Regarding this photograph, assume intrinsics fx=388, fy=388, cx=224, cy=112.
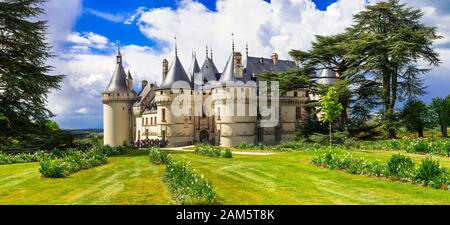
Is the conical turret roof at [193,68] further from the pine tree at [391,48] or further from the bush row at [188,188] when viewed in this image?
the bush row at [188,188]

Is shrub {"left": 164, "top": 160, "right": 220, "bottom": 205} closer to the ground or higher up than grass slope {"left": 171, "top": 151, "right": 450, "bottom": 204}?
higher up

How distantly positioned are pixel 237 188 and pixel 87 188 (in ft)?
14.1

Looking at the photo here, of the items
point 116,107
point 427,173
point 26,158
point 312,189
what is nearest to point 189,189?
point 312,189

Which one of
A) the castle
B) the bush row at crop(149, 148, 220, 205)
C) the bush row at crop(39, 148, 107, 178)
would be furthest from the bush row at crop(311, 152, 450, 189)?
the castle

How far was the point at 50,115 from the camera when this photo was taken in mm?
24922

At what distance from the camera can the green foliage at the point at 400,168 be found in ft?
39.0

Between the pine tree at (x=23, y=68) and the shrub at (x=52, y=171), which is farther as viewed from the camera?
the pine tree at (x=23, y=68)

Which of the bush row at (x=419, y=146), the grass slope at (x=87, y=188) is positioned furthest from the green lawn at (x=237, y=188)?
the bush row at (x=419, y=146)

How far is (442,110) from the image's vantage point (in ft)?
128

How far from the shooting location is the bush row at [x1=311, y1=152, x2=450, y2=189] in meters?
11.0

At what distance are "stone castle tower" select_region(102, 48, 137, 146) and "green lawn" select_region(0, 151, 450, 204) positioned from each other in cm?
3565

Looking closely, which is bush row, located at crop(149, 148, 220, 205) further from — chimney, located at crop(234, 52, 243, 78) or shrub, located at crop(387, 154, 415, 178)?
chimney, located at crop(234, 52, 243, 78)

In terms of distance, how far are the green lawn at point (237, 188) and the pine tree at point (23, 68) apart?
34.9ft

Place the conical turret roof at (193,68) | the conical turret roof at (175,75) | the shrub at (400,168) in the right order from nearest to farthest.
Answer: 1. the shrub at (400,168)
2. the conical turret roof at (175,75)
3. the conical turret roof at (193,68)
